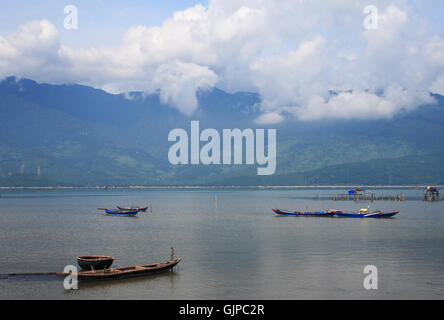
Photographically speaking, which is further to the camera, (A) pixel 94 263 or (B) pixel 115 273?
(A) pixel 94 263

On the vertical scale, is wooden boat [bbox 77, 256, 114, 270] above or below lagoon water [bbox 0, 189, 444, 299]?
above

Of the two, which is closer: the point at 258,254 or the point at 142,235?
the point at 258,254

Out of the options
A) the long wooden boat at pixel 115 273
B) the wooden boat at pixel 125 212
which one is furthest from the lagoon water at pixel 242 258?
the wooden boat at pixel 125 212

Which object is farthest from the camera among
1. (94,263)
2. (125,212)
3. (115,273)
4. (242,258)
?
(125,212)

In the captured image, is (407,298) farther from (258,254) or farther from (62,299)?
(62,299)

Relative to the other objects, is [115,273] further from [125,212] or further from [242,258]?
[125,212]

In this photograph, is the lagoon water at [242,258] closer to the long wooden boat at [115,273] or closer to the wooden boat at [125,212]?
the long wooden boat at [115,273]

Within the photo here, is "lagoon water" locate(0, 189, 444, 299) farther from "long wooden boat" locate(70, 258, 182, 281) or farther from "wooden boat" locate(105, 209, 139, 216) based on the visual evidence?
"wooden boat" locate(105, 209, 139, 216)

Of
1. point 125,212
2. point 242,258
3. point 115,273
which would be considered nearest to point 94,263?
point 115,273

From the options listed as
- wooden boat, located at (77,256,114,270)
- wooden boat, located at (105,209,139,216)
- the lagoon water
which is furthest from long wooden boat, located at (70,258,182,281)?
wooden boat, located at (105,209,139,216)
